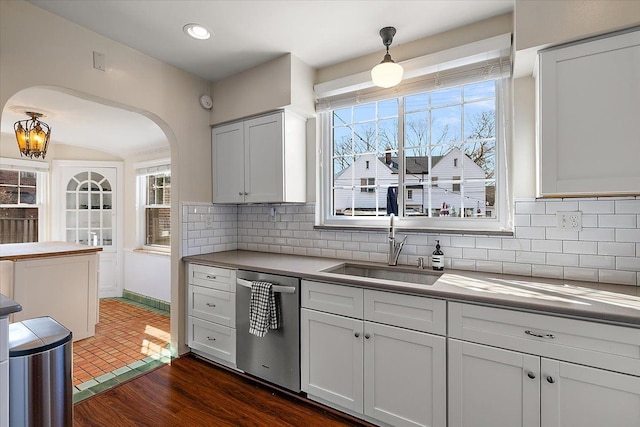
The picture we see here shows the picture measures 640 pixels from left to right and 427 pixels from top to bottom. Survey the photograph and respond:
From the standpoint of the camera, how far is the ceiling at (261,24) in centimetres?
194

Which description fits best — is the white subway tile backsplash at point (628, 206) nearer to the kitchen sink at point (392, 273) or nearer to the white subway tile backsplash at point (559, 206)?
the white subway tile backsplash at point (559, 206)

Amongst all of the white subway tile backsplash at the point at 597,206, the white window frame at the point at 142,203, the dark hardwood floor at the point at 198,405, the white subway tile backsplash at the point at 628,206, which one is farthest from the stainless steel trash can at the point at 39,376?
the white window frame at the point at 142,203

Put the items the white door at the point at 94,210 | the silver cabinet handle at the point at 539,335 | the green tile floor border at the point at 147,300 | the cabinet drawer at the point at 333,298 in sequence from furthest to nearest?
1. the white door at the point at 94,210
2. the green tile floor border at the point at 147,300
3. the cabinet drawer at the point at 333,298
4. the silver cabinet handle at the point at 539,335

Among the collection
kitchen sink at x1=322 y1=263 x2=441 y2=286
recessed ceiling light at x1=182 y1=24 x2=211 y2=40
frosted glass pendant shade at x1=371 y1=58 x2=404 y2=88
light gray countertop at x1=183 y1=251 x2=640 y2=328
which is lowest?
kitchen sink at x1=322 y1=263 x2=441 y2=286

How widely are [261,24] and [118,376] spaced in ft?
9.13

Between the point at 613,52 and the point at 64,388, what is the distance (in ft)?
9.66

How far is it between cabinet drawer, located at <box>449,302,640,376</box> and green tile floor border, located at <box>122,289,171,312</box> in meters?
3.77

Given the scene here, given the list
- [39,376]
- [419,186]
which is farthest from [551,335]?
[39,376]

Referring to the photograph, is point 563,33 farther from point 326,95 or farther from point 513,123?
point 326,95

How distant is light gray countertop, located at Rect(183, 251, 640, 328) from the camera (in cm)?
135

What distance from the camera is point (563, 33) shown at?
159 cm

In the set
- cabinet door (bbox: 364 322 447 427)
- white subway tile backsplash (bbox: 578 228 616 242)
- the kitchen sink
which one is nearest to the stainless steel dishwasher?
the kitchen sink

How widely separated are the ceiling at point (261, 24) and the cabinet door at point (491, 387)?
1.96 metres

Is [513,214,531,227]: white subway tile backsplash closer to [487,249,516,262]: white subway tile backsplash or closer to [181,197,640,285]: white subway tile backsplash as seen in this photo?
[181,197,640,285]: white subway tile backsplash
